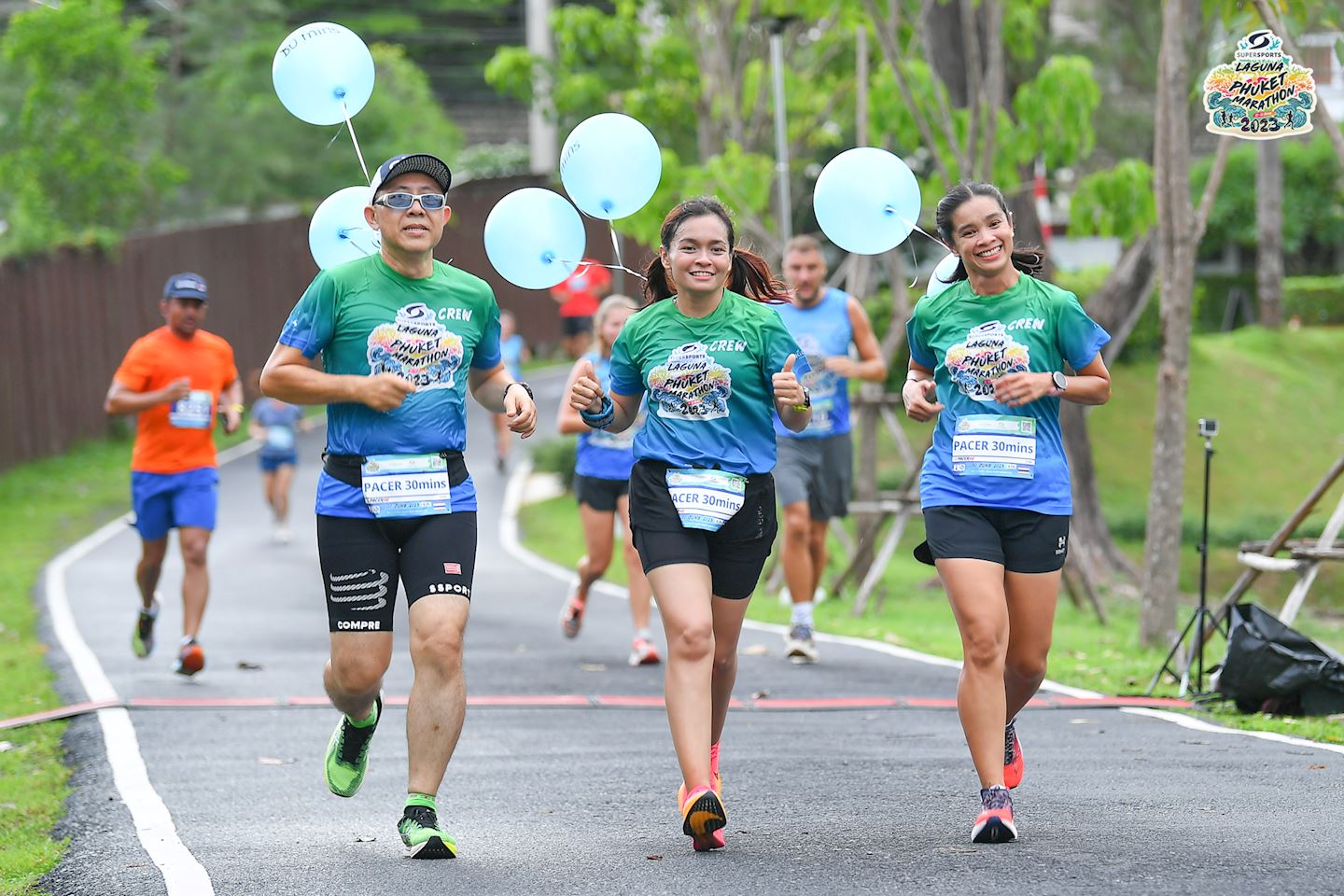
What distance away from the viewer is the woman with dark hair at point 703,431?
602cm

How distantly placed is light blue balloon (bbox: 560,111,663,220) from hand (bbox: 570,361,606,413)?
0.82 meters

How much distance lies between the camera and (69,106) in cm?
3045

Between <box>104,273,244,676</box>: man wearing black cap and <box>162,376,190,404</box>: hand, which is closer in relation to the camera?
<box>162,376,190,404</box>: hand

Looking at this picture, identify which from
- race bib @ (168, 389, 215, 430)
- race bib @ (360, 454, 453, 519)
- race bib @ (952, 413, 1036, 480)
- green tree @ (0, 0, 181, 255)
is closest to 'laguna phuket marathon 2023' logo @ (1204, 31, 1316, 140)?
race bib @ (952, 413, 1036, 480)

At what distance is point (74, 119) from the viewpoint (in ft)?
99.7

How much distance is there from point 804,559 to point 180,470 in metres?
3.55

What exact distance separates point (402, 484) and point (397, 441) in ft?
0.45

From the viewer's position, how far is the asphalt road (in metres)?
5.38

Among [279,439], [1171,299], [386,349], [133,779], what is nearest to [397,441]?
[386,349]

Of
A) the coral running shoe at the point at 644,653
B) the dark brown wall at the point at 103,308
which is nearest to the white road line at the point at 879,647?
the coral running shoe at the point at 644,653

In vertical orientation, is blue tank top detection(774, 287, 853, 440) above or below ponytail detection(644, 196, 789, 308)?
below

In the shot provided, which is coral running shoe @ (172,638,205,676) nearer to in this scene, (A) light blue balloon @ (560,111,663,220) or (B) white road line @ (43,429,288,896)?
(B) white road line @ (43,429,288,896)

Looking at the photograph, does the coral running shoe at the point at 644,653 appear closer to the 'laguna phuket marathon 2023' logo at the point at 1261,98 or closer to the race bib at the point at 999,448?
the 'laguna phuket marathon 2023' logo at the point at 1261,98

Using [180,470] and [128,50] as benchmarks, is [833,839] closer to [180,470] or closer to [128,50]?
[180,470]
